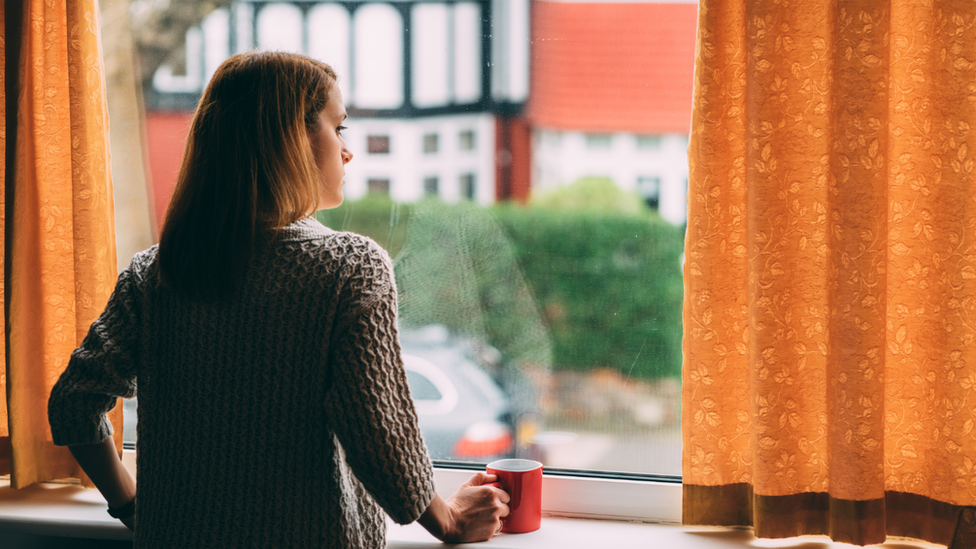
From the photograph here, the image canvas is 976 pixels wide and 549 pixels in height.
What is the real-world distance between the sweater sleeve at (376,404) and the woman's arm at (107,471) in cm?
43

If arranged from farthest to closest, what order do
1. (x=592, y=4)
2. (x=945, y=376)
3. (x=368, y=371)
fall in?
(x=592, y=4) < (x=945, y=376) < (x=368, y=371)

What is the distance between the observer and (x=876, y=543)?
1074mm

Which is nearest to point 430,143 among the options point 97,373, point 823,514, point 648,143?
point 648,143

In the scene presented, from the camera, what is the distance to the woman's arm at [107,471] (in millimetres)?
986

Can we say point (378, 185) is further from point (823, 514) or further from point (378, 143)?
point (823, 514)

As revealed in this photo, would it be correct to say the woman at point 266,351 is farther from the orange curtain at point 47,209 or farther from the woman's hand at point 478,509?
the orange curtain at point 47,209

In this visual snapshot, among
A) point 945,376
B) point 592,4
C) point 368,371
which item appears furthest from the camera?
point 592,4

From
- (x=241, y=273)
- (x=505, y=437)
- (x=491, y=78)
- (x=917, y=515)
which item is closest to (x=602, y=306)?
(x=505, y=437)

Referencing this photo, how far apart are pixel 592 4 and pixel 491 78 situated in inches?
9.8

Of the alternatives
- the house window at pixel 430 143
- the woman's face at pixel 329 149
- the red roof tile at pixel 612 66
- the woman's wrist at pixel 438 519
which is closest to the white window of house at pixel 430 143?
the house window at pixel 430 143

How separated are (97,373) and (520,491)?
2.22 feet

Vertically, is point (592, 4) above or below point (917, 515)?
above

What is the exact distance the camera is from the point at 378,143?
1.51 m

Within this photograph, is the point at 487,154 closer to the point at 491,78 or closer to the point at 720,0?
the point at 491,78
